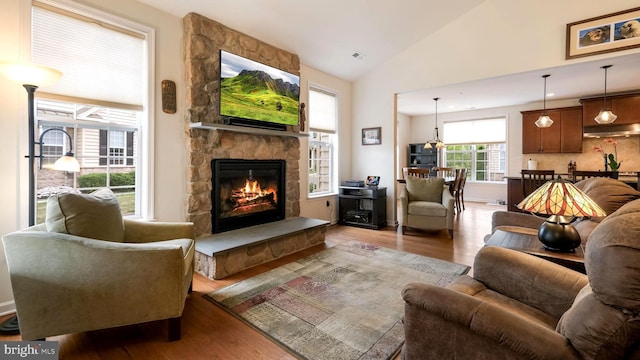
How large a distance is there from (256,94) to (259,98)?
6 cm

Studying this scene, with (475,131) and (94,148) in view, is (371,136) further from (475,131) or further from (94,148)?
(475,131)

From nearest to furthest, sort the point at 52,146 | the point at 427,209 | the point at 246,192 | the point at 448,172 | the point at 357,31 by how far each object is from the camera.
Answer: the point at 52,146 < the point at 246,192 < the point at 357,31 < the point at 427,209 < the point at 448,172

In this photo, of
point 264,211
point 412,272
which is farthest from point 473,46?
point 264,211

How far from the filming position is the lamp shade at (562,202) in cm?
167

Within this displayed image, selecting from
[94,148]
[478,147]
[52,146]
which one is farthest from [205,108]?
[478,147]

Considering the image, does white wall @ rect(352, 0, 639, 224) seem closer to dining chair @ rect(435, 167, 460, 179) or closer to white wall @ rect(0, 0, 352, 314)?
white wall @ rect(0, 0, 352, 314)

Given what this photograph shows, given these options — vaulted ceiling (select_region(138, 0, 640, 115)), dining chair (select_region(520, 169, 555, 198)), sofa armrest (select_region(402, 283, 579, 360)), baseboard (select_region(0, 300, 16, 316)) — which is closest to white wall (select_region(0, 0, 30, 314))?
baseboard (select_region(0, 300, 16, 316))

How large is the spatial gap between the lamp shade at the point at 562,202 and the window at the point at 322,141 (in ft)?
11.7

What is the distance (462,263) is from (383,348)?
1.99m

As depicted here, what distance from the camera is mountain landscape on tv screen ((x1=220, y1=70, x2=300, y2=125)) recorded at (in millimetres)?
3384

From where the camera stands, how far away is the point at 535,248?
1.93 metres

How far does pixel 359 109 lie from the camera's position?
553 cm

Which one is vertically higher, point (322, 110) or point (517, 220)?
point (322, 110)

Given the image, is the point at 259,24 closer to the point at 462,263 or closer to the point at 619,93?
the point at 462,263
